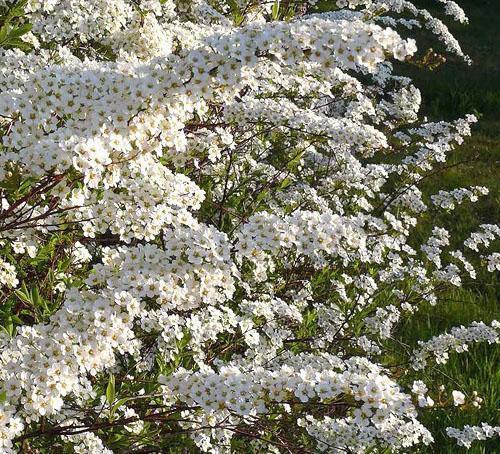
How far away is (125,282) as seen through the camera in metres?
2.56

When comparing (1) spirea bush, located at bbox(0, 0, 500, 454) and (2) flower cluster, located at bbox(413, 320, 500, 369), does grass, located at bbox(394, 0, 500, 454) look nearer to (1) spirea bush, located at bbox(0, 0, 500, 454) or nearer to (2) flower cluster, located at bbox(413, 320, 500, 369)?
(2) flower cluster, located at bbox(413, 320, 500, 369)

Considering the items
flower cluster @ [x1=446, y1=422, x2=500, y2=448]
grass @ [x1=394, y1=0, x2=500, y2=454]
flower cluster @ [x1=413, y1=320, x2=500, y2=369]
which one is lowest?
flower cluster @ [x1=446, y1=422, x2=500, y2=448]

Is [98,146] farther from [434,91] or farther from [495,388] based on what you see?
[434,91]

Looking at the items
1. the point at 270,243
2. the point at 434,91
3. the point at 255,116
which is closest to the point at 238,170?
the point at 255,116

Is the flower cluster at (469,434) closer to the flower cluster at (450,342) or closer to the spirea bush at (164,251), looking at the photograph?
the spirea bush at (164,251)

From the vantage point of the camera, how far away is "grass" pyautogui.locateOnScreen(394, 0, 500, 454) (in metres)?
4.68

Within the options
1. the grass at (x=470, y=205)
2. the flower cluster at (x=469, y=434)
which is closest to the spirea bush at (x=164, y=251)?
the flower cluster at (x=469, y=434)

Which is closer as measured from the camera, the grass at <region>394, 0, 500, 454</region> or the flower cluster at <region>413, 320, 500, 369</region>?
the flower cluster at <region>413, 320, 500, 369</region>

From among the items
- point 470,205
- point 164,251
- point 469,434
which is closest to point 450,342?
point 469,434

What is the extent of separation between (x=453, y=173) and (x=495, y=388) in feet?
14.0

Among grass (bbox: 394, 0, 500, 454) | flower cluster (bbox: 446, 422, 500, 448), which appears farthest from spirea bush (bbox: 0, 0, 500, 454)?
grass (bbox: 394, 0, 500, 454)

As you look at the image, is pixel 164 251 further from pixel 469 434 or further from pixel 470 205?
pixel 470 205

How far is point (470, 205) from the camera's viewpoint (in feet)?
26.1

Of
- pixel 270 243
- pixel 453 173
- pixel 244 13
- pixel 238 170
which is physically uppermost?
pixel 453 173
